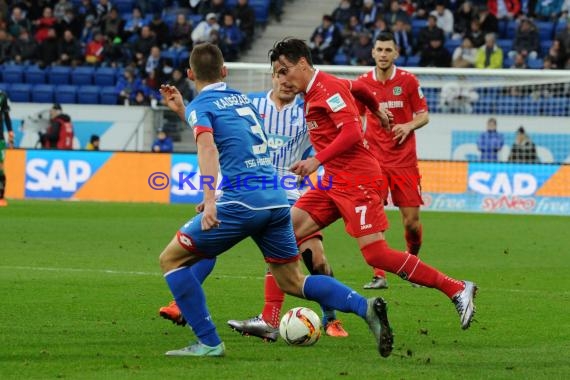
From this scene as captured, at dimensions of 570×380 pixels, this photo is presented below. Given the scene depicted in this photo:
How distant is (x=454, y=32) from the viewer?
28812mm

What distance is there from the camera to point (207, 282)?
39.7 ft

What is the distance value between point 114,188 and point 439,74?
6.86 meters

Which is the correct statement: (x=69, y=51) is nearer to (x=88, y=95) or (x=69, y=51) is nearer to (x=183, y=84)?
(x=88, y=95)

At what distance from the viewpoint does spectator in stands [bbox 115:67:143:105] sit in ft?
92.7

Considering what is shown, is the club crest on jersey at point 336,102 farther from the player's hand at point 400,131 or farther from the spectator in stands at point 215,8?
the spectator in stands at point 215,8

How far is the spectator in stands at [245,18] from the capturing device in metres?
30.6

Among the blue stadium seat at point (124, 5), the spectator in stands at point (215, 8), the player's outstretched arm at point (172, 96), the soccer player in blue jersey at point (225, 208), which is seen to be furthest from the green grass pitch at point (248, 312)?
the blue stadium seat at point (124, 5)

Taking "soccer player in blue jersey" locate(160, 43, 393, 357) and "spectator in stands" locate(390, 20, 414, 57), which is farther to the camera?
"spectator in stands" locate(390, 20, 414, 57)

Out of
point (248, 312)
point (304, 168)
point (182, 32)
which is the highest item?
point (304, 168)

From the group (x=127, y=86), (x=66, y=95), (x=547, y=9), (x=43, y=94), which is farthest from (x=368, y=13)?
(x=43, y=94)

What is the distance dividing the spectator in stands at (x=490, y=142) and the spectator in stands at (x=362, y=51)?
4338 millimetres

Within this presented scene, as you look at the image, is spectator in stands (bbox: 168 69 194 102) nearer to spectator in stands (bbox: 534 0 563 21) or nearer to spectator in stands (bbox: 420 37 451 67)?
spectator in stands (bbox: 420 37 451 67)

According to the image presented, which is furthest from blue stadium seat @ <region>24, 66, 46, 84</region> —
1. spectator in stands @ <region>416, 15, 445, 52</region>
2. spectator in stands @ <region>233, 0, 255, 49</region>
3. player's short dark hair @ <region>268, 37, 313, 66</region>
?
player's short dark hair @ <region>268, 37, 313, 66</region>

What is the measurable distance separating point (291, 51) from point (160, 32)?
73.7 feet
